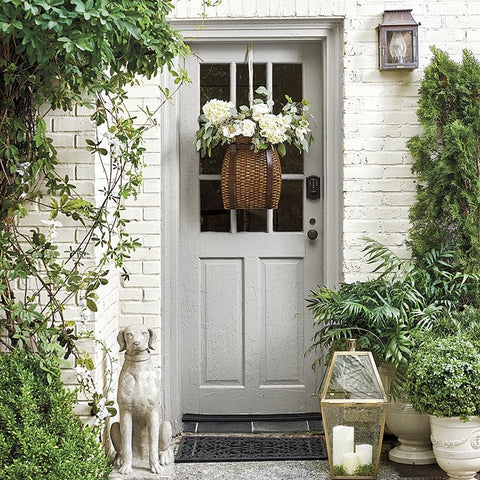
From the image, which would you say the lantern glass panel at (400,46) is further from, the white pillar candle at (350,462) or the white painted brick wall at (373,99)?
the white pillar candle at (350,462)

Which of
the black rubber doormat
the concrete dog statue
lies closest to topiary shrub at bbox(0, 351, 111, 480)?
the concrete dog statue

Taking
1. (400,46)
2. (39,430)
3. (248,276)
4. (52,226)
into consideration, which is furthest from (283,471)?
(400,46)

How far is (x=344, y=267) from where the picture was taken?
4242mm

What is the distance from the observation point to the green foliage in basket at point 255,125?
13.4 ft

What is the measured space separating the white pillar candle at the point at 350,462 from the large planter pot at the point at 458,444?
349 mm

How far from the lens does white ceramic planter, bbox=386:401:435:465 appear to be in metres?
3.74

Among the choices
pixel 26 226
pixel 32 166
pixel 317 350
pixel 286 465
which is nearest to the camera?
pixel 32 166

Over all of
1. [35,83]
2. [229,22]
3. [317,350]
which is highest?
[229,22]

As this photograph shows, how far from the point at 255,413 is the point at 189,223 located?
3.63 feet

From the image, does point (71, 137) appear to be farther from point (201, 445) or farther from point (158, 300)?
point (201, 445)

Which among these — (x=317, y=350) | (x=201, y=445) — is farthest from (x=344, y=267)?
(x=201, y=445)

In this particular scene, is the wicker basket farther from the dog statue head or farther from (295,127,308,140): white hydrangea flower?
the dog statue head

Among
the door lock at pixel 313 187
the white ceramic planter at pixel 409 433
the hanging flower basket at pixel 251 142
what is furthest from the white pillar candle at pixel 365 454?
the door lock at pixel 313 187

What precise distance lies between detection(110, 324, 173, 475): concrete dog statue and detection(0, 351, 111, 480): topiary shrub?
329mm
